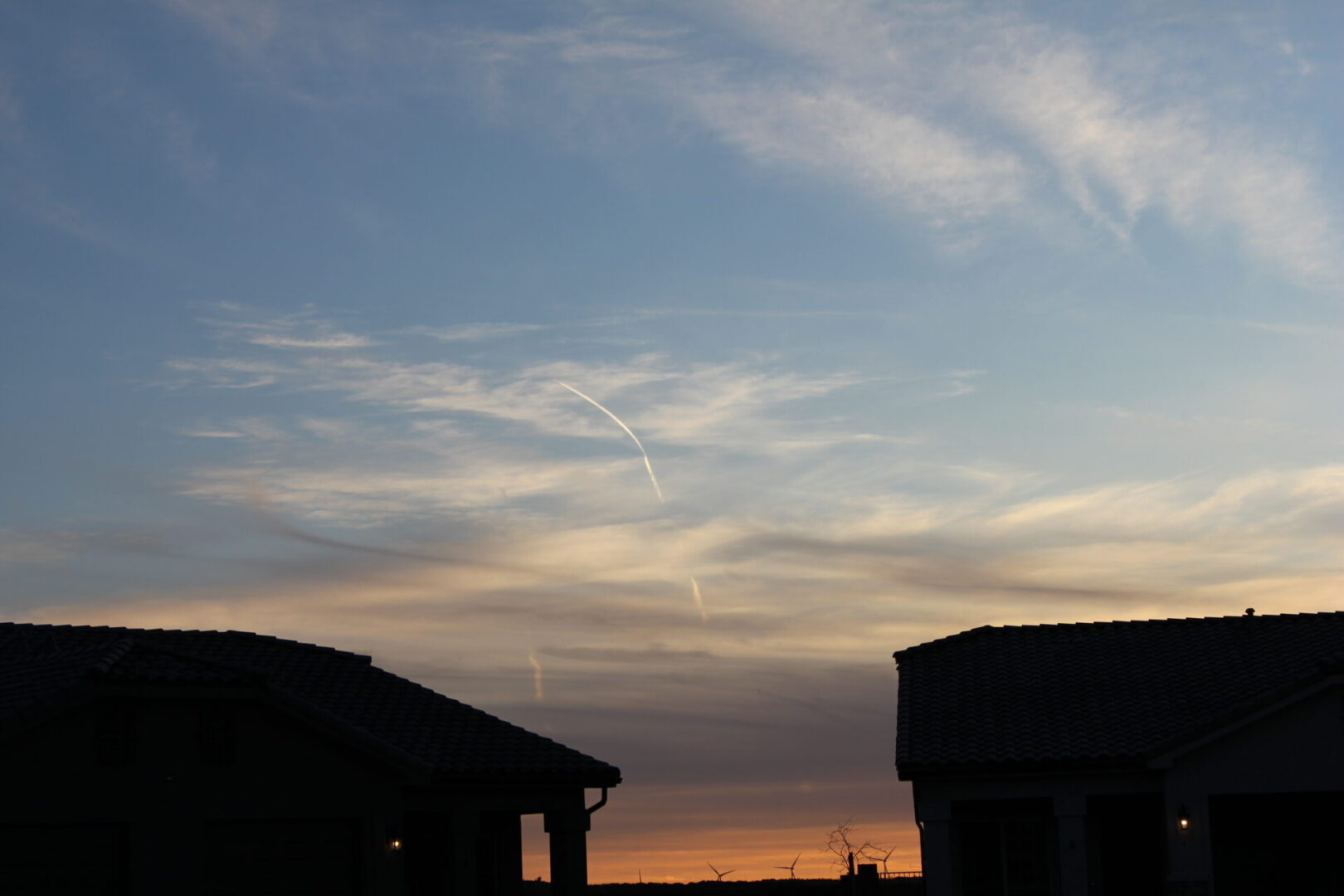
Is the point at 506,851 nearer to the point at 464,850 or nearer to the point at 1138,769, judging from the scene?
the point at 464,850

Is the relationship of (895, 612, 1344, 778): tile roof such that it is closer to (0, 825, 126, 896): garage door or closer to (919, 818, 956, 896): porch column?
(919, 818, 956, 896): porch column

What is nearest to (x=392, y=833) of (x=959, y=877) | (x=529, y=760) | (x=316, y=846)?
(x=316, y=846)

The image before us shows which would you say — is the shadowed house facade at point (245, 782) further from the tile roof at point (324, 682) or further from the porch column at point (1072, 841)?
the porch column at point (1072, 841)

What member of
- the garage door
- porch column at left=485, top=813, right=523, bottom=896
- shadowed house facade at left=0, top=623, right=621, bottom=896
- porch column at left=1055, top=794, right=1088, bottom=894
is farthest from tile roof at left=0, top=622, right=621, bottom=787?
porch column at left=1055, top=794, right=1088, bottom=894

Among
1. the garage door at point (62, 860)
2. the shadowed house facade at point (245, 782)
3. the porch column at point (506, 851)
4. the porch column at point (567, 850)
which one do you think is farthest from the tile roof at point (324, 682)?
the garage door at point (62, 860)

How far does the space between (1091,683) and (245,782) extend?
1717 cm

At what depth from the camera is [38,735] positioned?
23.3m

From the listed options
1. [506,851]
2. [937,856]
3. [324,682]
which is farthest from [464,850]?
[937,856]

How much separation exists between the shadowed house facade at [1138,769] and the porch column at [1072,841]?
3 cm

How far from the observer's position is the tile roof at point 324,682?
2494 cm

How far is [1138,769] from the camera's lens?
90.2 feet

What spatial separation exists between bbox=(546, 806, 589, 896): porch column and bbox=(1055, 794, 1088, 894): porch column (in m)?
9.15

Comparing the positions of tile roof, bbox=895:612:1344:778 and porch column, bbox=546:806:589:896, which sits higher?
tile roof, bbox=895:612:1344:778

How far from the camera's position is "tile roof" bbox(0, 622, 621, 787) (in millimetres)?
24938
